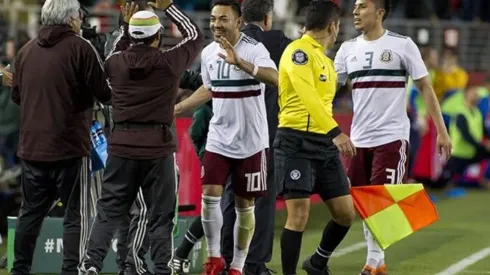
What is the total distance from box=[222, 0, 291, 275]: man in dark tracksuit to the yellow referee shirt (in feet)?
2.91

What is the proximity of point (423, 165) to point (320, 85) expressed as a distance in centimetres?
1082

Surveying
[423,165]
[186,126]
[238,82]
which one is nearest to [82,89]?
[238,82]

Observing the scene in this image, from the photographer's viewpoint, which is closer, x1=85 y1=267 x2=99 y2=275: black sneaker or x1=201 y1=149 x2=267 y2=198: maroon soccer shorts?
x1=85 y1=267 x2=99 y2=275: black sneaker

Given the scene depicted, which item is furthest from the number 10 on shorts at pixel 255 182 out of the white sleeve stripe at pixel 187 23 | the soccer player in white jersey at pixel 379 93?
the white sleeve stripe at pixel 187 23

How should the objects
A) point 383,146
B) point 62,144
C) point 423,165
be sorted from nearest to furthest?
point 62,144 → point 383,146 → point 423,165

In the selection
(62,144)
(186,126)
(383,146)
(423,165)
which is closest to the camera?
(62,144)

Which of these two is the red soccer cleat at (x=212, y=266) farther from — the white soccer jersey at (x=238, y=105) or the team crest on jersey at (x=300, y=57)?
the team crest on jersey at (x=300, y=57)

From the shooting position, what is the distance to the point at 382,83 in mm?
10242

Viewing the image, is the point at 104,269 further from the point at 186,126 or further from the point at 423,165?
Result: the point at 423,165

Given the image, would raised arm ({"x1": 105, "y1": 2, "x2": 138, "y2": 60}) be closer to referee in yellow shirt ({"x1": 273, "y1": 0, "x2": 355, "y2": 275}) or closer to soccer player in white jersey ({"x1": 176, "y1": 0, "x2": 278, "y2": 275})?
soccer player in white jersey ({"x1": 176, "y1": 0, "x2": 278, "y2": 275})

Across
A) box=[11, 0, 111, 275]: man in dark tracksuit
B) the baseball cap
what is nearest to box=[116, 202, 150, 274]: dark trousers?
box=[11, 0, 111, 275]: man in dark tracksuit

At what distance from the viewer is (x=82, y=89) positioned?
943 cm

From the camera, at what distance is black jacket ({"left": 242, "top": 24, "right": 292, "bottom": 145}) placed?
416 inches

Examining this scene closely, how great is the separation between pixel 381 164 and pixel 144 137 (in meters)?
2.11
